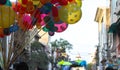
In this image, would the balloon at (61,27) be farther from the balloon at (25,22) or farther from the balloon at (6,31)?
the balloon at (6,31)

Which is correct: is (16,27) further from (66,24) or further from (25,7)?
(66,24)

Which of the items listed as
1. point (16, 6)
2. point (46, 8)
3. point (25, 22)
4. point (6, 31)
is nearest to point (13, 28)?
point (6, 31)

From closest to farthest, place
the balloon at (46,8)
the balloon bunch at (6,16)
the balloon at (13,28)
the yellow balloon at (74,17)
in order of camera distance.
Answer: the balloon bunch at (6,16), the balloon at (46,8), the balloon at (13,28), the yellow balloon at (74,17)

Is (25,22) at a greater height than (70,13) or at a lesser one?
lesser

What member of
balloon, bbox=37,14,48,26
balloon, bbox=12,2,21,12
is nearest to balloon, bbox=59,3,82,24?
balloon, bbox=37,14,48,26

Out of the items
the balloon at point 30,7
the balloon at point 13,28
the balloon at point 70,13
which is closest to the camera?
the balloon at point 30,7

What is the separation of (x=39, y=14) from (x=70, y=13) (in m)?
1.13

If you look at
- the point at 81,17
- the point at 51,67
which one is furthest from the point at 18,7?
the point at 51,67

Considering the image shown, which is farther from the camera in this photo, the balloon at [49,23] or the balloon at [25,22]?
the balloon at [49,23]

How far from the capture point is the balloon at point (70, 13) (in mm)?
13188

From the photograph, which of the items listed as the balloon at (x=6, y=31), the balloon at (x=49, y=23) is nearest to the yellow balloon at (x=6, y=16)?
the balloon at (x=6, y=31)

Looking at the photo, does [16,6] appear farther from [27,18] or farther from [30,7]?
[30,7]

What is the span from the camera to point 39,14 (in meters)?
12.9

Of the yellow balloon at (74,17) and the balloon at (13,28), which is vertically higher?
the yellow balloon at (74,17)
